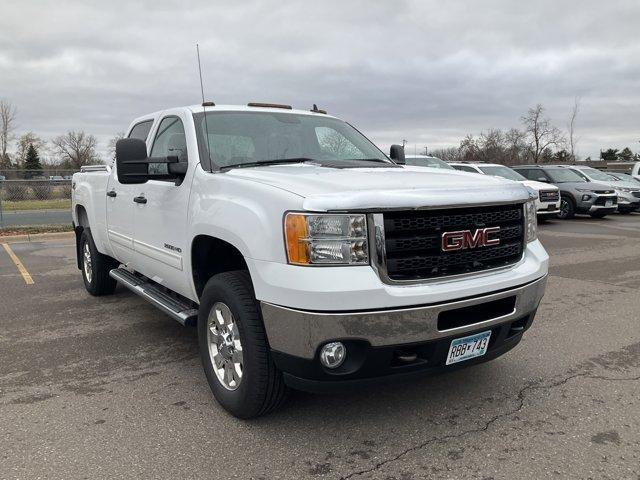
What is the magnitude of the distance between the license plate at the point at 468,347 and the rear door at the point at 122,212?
3057 millimetres

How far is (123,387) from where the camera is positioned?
3846 mm

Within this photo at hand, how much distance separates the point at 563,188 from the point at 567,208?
0.63 metres

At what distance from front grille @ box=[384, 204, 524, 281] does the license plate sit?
1.24 feet

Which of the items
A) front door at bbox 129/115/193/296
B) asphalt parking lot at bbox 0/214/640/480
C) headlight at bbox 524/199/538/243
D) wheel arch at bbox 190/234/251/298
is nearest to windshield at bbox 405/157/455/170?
asphalt parking lot at bbox 0/214/640/480

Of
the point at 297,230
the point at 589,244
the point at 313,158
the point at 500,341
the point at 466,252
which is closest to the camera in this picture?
the point at 297,230

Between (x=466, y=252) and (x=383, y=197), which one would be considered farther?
(x=466, y=252)

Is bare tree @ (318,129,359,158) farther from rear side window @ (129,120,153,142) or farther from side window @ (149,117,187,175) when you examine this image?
rear side window @ (129,120,153,142)

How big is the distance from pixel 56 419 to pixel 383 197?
2.43 meters

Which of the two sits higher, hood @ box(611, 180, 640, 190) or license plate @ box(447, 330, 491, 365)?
license plate @ box(447, 330, 491, 365)

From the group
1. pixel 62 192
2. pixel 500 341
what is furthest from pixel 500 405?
pixel 62 192

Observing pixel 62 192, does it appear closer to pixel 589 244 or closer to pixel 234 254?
pixel 589 244

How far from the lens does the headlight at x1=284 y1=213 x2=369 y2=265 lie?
2.75m

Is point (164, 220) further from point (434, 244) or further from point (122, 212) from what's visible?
point (434, 244)

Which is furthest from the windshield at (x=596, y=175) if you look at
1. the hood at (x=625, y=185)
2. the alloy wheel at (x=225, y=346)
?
the alloy wheel at (x=225, y=346)
